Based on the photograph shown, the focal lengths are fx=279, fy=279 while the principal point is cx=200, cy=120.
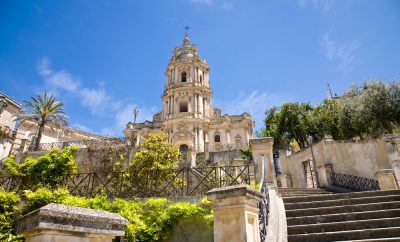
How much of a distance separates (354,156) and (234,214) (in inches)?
542

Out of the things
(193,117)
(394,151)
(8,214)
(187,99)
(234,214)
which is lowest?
(234,214)

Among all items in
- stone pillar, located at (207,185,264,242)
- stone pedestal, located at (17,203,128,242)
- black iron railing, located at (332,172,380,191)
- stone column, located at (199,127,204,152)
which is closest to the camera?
stone pedestal, located at (17,203,128,242)

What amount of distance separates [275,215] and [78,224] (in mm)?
5224

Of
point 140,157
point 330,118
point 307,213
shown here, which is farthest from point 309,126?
point 307,213

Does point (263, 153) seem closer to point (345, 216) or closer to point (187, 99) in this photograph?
point (345, 216)

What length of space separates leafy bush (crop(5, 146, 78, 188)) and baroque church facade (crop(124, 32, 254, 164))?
74.5ft

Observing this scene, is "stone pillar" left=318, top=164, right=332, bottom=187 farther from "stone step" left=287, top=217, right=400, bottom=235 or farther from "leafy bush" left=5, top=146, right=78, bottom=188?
"leafy bush" left=5, top=146, right=78, bottom=188

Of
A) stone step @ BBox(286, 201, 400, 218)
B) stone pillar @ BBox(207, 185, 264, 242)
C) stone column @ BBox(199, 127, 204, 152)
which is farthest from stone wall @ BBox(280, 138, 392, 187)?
stone column @ BBox(199, 127, 204, 152)

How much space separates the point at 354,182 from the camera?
1442 centimetres

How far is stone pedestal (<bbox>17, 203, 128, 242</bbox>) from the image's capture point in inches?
98.3

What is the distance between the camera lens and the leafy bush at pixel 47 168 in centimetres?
1538

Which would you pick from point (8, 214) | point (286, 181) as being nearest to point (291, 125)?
point (286, 181)

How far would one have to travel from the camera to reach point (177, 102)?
43.7 m

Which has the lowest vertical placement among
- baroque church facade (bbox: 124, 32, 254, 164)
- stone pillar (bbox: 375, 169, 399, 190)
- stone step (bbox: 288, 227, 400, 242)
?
stone step (bbox: 288, 227, 400, 242)
